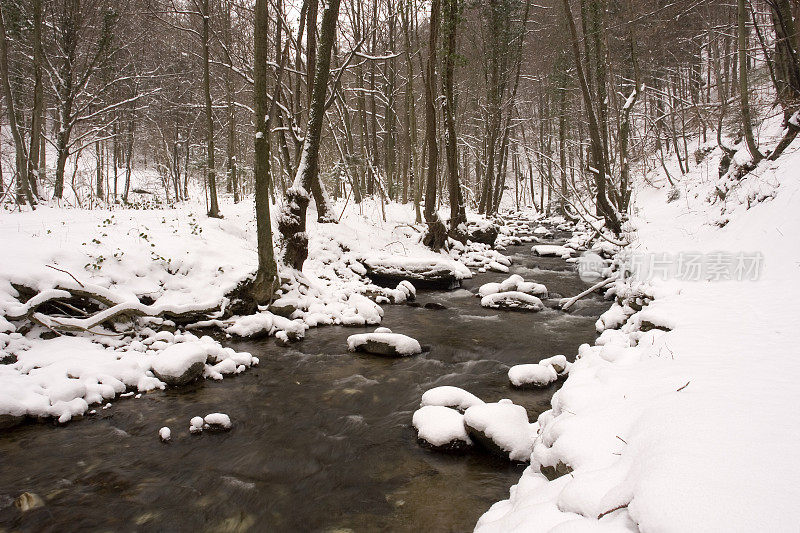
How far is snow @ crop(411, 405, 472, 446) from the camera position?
4195mm

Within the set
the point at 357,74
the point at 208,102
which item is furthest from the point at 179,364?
the point at 357,74

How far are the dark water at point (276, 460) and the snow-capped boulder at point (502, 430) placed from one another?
0.52 feet

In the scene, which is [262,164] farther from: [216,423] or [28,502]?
[28,502]

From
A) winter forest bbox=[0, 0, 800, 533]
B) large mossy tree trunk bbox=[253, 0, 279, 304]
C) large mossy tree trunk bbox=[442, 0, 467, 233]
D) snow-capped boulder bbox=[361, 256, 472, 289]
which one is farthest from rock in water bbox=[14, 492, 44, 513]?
large mossy tree trunk bbox=[442, 0, 467, 233]

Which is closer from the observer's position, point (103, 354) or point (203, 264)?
point (103, 354)

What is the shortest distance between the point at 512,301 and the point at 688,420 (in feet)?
24.0

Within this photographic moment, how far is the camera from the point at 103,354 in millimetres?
5672

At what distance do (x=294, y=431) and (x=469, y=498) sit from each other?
83.2 inches

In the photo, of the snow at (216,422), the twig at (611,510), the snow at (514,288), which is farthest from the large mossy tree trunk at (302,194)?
the twig at (611,510)

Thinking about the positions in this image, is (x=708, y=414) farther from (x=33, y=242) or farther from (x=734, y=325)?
(x=33, y=242)

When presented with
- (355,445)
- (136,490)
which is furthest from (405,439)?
(136,490)

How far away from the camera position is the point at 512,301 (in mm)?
9438

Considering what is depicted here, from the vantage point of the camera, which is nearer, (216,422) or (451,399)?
(216,422)

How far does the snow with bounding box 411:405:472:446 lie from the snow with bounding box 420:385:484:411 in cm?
18
